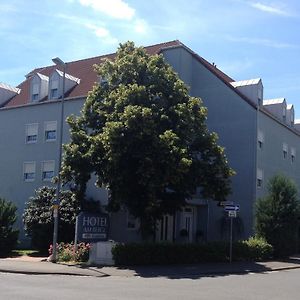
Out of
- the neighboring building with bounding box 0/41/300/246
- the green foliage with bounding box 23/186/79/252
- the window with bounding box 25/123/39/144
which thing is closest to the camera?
the green foliage with bounding box 23/186/79/252

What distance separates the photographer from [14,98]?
1652 inches

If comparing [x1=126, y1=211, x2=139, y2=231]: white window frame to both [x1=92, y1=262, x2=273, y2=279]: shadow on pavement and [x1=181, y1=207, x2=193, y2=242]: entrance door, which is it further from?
[x1=92, y1=262, x2=273, y2=279]: shadow on pavement

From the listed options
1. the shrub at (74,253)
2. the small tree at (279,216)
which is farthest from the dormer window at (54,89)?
the small tree at (279,216)

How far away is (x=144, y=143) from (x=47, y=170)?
13.7m

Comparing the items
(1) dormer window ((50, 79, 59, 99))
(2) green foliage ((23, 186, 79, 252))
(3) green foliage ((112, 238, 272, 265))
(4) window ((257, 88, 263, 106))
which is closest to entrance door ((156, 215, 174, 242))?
(2) green foliage ((23, 186, 79, 252))

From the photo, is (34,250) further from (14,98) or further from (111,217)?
(14,98)

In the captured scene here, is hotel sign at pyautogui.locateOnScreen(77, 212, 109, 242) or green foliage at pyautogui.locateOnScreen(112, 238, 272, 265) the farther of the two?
hotel sign at pyautogui.locateOnScreen(77, 212, 109, 242)

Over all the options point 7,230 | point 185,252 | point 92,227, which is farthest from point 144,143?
point 7,230

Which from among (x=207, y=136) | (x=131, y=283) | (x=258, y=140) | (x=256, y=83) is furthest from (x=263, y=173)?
(x=131, y=283)

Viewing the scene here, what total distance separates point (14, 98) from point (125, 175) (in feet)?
63.2

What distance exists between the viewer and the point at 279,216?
30.9 metres

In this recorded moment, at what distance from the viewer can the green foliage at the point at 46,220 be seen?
102 ft

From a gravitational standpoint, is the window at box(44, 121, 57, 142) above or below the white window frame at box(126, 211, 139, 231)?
above

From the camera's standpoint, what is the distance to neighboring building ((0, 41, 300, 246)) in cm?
3688
